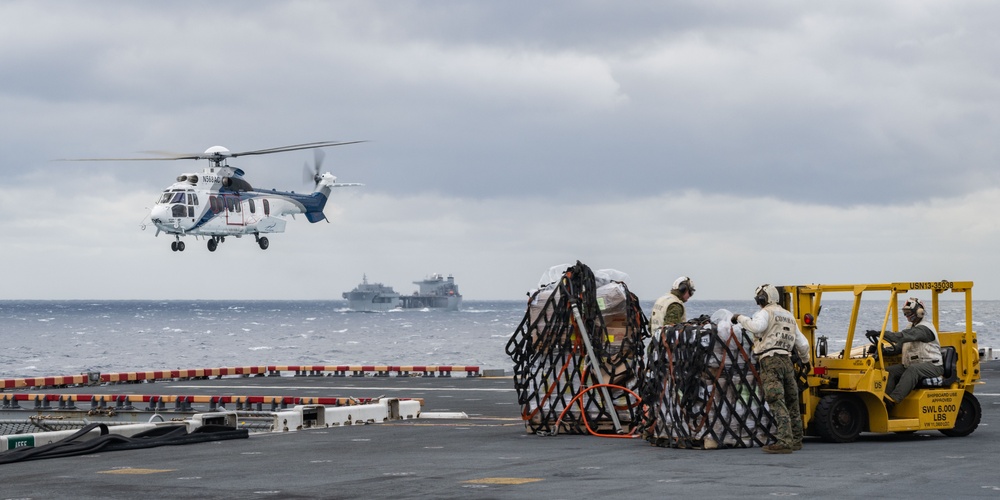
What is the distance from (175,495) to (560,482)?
3.80m

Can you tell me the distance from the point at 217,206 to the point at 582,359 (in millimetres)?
34794

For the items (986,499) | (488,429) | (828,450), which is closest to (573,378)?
(488,429)

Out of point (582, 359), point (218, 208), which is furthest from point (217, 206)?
point (582, 359)

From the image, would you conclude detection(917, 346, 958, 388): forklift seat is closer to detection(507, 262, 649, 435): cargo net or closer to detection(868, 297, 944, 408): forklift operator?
detection(868, 297, 944, 408): forklift operator

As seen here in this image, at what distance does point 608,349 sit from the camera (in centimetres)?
1830

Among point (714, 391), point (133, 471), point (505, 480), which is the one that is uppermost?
point (714, 391)

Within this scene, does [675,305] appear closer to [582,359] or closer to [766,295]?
[766,295]

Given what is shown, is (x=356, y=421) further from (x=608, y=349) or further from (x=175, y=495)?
(x=175, y=495)

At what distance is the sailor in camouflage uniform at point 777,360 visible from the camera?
15219 millimetres

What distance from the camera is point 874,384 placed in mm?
16188

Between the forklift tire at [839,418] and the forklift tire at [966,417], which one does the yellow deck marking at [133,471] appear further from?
the forklift tire at [966,417]

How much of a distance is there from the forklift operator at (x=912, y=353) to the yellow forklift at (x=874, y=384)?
0.14 metres

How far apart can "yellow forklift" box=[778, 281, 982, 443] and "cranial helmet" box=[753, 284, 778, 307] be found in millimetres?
1075

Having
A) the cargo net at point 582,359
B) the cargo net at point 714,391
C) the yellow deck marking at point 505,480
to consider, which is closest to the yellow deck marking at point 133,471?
the yellow deck marking at point 505,480
